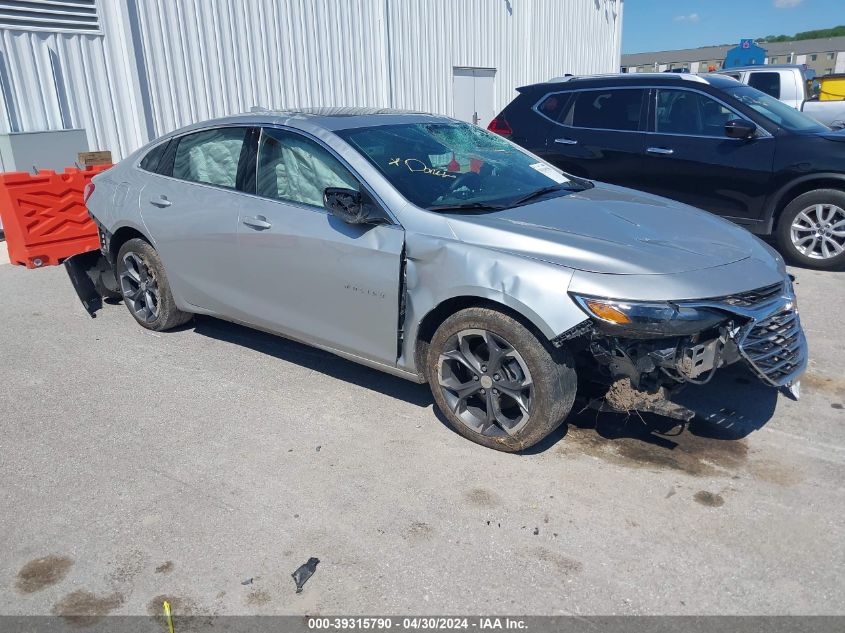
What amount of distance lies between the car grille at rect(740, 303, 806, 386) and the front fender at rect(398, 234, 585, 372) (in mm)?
907

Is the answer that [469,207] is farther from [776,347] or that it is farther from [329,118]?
[776,347]

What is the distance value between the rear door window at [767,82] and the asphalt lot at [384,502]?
10195 mm

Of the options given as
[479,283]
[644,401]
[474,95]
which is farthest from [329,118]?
[474,95]

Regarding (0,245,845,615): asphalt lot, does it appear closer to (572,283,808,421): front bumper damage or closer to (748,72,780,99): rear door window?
(572,283,808,421): front bumper damage

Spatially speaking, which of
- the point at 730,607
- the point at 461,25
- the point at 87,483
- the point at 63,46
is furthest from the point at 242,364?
the point at 461,25

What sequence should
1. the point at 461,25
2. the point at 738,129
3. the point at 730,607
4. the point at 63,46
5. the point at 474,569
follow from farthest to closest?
the point at 461,25, the point at 63,46, the point at 738,129, the point at 474,569, the point at 730,607

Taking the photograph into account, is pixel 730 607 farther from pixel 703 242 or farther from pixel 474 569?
pixel 703 242

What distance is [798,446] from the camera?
148 inches

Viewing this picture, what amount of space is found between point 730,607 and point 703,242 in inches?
75.1

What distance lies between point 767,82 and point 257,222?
12317 millimetres

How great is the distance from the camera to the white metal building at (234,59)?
350 inches

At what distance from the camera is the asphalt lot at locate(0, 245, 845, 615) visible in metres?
2.76

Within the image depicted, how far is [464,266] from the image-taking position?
3561mm

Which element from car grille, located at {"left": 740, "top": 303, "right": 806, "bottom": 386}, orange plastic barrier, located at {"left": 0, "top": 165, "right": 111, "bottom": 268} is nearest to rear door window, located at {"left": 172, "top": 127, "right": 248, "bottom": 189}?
car grille, located at {"left": 740, "top": 303, "right": 806, "bottom": 386}
